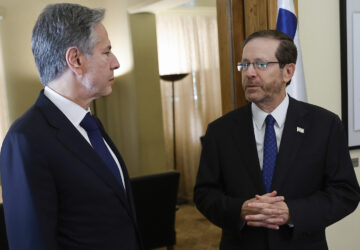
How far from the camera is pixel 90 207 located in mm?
1355

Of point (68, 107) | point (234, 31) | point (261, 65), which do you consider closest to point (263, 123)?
point (261, 65)

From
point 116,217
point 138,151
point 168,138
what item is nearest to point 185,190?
point 168,138

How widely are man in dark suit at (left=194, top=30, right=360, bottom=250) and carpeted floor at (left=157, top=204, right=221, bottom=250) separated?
308cm

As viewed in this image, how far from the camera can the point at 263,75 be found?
1.82 m

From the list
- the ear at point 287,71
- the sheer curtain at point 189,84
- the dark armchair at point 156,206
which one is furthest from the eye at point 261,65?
the sheer curtain at point 189,84

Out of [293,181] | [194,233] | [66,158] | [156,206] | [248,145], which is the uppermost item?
[66,158]

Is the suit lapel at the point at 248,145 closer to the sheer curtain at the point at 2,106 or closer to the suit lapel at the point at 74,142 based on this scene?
the suit lapel at the point at 74,142

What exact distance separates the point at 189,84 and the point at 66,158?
18.8 feet

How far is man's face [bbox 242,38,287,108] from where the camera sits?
182 cm

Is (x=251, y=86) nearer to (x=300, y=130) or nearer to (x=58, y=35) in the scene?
(x=300, y=130)

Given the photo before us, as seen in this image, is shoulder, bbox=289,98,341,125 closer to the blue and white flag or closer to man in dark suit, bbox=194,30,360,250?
man in dark suit, bbox=194,30,360,250

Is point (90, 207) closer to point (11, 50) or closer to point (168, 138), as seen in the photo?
point (11, 50)

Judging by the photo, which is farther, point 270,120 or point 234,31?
point 234,31

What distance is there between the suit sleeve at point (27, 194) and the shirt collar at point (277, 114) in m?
0.97
